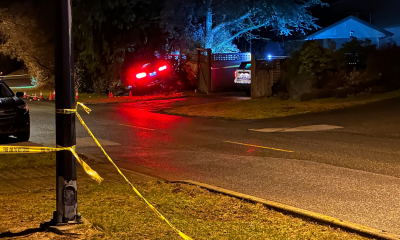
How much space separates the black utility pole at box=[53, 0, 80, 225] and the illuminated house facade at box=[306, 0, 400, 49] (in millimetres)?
31326

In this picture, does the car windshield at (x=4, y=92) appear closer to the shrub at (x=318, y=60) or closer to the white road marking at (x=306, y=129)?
the white road marking at (x=306, y=129)

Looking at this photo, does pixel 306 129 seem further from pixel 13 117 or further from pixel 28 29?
pixel 28 29

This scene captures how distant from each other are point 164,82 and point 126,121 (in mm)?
10795

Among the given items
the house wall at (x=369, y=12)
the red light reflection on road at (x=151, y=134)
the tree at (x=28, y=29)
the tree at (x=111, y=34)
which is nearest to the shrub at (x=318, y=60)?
the red light reflection on road at (x=151, y=134)

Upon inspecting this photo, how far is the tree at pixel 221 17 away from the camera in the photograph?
2994cm

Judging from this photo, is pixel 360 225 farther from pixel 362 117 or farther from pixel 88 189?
pixel 362 117

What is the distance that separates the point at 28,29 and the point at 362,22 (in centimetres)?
2353

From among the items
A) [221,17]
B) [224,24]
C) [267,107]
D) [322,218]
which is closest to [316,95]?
[267,107]

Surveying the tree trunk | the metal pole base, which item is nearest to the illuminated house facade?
the tree trunk

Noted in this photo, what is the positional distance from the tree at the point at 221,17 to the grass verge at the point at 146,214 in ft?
73.9

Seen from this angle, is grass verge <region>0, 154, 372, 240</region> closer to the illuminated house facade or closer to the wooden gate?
the wooden gate

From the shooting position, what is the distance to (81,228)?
552 cm

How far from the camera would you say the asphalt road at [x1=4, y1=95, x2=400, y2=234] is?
7.29m

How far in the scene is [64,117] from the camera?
18.2 feet
